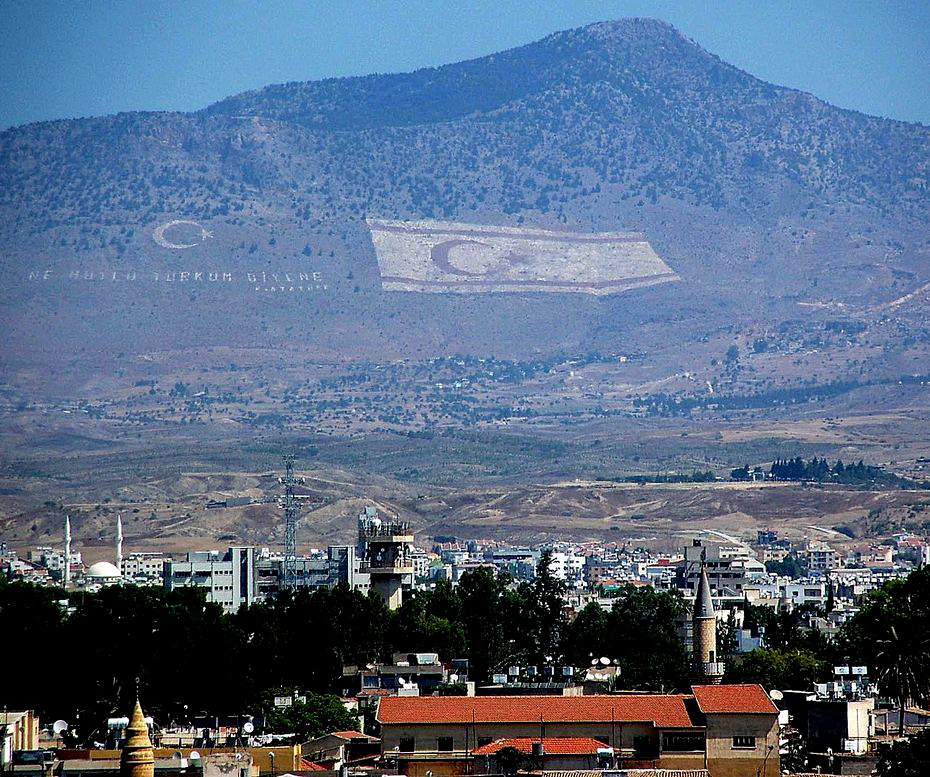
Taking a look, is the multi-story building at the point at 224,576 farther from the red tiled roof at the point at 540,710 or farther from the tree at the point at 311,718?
the red tiled roof at the point at 540,710

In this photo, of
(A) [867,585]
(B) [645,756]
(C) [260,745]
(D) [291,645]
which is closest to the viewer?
(B) [645,756]

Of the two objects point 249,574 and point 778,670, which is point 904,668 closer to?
point 778,670

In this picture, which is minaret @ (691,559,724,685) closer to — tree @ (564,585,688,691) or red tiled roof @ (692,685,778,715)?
tree @ (564,585,688,691)

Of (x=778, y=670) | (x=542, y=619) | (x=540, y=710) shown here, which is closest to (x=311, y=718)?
(x=540, y=710)

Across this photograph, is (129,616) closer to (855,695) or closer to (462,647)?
(462,647)

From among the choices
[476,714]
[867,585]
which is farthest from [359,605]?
[867,585]

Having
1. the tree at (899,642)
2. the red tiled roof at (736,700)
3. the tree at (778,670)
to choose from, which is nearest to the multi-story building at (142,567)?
the tree at (899,642)
